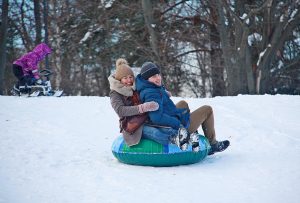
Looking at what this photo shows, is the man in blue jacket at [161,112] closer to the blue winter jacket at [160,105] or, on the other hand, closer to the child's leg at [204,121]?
the blue winter jacket at [160,105]

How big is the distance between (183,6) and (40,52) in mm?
6891

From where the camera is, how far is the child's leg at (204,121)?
19.9 ft

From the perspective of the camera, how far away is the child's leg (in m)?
6.05

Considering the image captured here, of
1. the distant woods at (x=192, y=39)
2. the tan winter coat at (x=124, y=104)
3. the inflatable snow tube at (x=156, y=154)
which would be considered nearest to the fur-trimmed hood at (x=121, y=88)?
the tan winter coat at (x=124, y=104)

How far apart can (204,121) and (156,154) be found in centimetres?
99

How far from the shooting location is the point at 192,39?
58.5 ft

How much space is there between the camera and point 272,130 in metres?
7.49

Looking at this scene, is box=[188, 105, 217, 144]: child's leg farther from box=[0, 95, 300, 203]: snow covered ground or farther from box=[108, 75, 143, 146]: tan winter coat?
box=[108, 75, 143, 146]: tan winter coat

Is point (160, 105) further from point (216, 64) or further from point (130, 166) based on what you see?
point (216, 64)

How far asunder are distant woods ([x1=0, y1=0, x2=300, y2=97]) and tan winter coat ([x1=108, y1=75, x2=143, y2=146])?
947 centimetres

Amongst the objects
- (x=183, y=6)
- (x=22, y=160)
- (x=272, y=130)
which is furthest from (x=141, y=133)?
(x=183, y=6)

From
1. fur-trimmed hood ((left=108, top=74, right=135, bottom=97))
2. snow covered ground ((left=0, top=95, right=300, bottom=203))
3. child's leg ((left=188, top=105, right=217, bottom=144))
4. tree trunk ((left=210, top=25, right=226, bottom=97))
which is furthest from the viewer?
tree trunk ((left=210, top=25, right=226, bottom=97))

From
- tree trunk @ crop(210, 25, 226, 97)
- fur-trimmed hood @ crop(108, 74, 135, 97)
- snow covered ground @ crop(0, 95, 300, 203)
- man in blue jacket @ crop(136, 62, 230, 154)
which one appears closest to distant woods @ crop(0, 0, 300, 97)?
tree trunk @ crop(210, 25, 226, 97)

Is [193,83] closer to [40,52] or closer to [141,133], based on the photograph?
[40,52]
